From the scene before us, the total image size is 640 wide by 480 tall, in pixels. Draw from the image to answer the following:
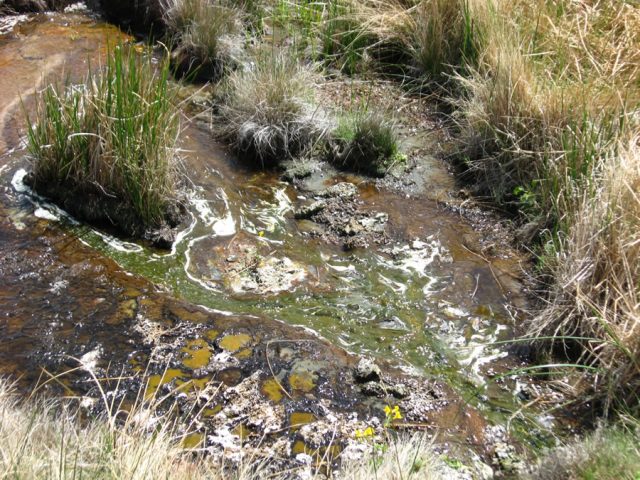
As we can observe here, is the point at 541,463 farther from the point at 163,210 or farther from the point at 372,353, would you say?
the point at 163,210

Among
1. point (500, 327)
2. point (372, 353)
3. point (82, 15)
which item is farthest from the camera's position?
point (82, 15)

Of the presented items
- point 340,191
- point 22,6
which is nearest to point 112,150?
point 340,191

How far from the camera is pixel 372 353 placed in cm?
353

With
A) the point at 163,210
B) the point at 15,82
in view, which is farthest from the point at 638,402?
the point at 15,82

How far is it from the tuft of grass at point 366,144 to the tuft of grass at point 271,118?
7.0 inches

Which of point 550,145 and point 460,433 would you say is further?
point 550,145

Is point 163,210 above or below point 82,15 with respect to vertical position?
below

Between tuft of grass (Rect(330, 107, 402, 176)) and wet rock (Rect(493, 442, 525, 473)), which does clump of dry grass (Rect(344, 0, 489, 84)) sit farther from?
wet rock (Rect(493, 442, 525, 473))

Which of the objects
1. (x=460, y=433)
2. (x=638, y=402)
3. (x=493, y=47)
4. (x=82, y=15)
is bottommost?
(x=460, y=433)

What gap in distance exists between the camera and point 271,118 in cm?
509

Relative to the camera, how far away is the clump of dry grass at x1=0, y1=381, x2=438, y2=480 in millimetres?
2307

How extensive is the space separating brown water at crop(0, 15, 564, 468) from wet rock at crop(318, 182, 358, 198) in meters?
0.10

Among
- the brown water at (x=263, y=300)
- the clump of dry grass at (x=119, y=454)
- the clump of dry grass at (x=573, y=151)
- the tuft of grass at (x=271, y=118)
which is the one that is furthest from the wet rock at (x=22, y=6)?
the clump of dry grass at (x=119, y=454)

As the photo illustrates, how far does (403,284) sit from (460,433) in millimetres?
1126
